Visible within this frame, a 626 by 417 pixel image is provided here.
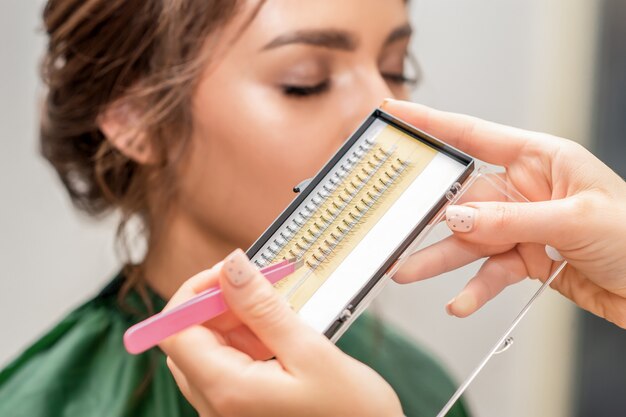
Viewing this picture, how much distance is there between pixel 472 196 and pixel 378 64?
26cm

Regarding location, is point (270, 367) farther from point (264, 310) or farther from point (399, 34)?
point (399, 34)

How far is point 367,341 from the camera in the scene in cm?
95

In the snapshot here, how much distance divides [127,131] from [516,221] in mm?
502

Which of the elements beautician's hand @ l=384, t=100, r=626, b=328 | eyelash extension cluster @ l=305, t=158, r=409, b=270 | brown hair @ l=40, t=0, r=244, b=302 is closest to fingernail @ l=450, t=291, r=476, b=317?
beautician's hand @ l=384, t=100, r=626, b=328

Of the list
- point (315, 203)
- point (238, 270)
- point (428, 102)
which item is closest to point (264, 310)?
point (238, 270)

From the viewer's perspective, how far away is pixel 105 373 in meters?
0.89

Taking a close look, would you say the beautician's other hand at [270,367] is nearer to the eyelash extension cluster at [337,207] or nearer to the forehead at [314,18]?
the eyelash extension cluster at [337,207]

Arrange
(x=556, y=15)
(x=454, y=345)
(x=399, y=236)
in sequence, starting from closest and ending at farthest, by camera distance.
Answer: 1. (x=399, y=236)
2. (x=454, y=345)
3. (x=556, y=15)

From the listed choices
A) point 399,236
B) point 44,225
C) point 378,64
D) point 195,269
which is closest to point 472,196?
point 399,236

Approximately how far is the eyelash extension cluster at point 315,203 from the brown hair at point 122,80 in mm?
279

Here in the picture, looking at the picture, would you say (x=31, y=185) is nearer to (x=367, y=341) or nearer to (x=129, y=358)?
(x=129, y=358)

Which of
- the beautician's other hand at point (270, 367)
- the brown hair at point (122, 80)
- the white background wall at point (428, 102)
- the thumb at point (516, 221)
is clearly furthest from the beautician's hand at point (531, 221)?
the white background wall at point (428, 102)

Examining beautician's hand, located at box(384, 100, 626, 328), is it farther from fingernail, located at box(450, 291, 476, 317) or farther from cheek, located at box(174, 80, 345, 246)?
cheek, located at box(174, 80, 345, 246)

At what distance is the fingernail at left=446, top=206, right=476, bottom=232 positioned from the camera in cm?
60
